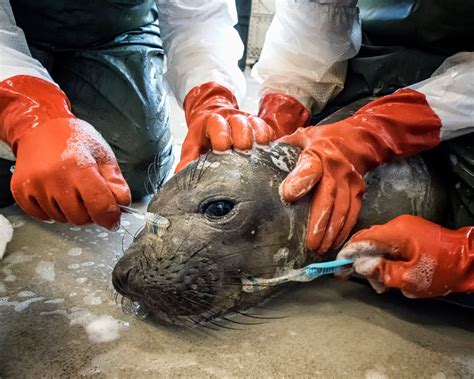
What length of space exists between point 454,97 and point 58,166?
1.13 meters

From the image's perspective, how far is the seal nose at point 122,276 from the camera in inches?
51.6

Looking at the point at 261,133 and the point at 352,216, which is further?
the point at 261,133

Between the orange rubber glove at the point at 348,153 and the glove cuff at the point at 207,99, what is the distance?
451 mm

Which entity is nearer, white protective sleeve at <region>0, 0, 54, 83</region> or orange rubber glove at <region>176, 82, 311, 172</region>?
orange rubber glove at <region>176, 82, 311, 172</region>

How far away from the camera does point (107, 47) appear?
95.3 inches

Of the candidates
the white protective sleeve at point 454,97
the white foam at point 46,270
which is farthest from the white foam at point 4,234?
the white protective sleeve at point 454,97

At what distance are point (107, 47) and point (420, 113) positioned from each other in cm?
149

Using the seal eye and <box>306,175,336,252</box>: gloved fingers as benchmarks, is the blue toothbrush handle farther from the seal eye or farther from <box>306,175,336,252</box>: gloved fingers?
the seal eye

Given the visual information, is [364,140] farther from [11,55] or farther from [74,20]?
[74,20]

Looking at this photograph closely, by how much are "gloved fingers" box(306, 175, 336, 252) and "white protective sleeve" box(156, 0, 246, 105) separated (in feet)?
2.92

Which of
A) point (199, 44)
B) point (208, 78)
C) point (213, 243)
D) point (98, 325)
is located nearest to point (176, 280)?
point (213, 243)

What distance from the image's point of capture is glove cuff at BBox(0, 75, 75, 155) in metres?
1.53

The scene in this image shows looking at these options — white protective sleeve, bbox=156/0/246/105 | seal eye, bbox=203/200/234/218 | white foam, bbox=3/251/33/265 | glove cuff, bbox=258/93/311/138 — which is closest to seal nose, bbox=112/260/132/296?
seal eye, bbox=203/200/234/218

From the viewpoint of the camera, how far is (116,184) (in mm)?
1449
